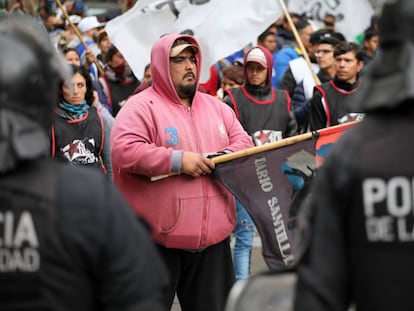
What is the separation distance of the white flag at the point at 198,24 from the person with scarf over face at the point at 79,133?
2161 mm

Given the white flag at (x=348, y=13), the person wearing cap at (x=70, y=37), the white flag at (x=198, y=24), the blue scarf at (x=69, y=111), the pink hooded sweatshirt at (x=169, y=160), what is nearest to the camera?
the pink hooded sweatshirt at (x=169, y=160)

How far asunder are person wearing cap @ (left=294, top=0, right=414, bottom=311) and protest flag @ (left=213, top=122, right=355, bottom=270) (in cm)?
299

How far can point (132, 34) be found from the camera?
32.8 ft

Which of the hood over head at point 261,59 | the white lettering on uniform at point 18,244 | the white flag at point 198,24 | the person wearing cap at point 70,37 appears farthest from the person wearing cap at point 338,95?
the white lettering on uniform at point 18,244

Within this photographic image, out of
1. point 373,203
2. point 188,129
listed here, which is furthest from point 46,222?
point 188,129

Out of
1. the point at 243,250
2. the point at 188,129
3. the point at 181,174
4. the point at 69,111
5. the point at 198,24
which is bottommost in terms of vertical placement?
the point at 243,250

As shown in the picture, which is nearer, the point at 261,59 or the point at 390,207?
the point at 390,207

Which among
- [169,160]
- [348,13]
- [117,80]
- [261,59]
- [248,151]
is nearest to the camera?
[169,160]

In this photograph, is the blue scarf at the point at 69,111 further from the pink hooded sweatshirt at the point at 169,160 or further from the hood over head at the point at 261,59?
the hood over head at the point at 261,59

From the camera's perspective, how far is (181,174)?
601cm

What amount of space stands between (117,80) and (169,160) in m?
5.03

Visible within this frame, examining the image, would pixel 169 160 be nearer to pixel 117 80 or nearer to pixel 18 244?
pixel 18 244

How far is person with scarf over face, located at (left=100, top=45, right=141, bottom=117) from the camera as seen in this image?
1058 centimetres

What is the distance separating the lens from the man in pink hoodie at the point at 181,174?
19.5ft
